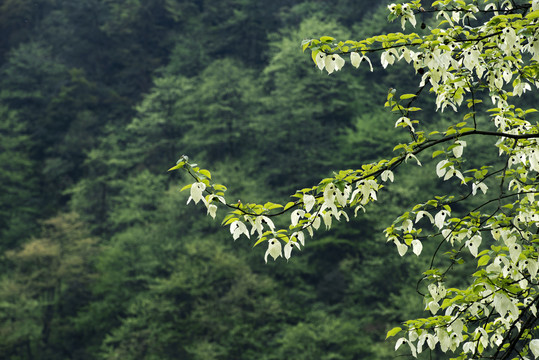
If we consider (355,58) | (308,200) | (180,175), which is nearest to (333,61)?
(355,58)

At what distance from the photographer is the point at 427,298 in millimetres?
4152

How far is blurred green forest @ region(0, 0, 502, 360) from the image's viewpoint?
25.2 m

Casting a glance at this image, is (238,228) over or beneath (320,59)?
beneath

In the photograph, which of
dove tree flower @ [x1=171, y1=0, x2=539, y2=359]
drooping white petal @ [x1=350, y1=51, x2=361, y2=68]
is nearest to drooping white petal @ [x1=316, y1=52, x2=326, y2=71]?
dove tree flower @ [x1=171, y1=0, x2=539, y2=359]

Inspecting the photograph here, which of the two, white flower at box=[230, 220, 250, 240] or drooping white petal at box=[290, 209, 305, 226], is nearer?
white flower at box=[230, 220, 250, 240]

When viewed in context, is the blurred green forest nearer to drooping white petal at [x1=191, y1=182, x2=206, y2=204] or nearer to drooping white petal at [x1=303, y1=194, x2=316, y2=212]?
drooping white petal at [x1=303, y1=194, x2=316, y2=212]

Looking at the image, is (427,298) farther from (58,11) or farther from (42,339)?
(58,11)

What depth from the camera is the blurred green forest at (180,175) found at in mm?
25156

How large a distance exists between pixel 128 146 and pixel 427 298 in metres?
33.5

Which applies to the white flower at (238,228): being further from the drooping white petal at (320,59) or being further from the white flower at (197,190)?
the drooping white petal at (320,59)

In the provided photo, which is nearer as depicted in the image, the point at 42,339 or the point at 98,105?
the point at 42,339

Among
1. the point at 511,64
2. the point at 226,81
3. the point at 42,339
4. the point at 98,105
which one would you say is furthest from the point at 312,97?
the point at 511,64

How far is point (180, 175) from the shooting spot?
34.3 m

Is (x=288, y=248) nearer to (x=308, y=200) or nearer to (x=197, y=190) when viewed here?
(x=308, y=200)
